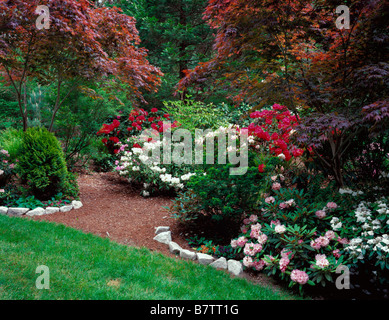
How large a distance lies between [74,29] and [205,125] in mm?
3499

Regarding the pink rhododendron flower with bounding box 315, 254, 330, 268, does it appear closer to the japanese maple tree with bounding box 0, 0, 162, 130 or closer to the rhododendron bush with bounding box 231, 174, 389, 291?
the rhododendron bush with bounding box 231, 174, 389, 291

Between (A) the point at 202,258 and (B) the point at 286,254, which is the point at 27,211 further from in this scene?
(B) the point at 286,254

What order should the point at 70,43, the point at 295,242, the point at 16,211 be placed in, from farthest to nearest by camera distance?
the point at 70,43, the point at 16,211, the point at 295,242

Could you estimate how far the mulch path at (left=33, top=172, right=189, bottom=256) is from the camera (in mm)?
4000

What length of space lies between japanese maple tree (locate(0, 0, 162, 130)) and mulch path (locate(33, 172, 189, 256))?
2.27 meters

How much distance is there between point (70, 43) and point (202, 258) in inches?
176

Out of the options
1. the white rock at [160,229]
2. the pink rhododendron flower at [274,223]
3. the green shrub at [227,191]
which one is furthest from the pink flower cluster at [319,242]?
the white rock at [160,229]

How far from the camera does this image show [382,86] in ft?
10.5

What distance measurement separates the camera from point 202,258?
3.39 metres

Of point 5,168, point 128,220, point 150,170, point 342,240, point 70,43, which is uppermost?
point 70,43

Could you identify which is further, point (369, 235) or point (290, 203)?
point (290, 203)

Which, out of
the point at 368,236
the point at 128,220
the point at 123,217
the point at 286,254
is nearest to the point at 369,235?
the point at 368,236

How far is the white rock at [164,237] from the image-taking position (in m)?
3.83
